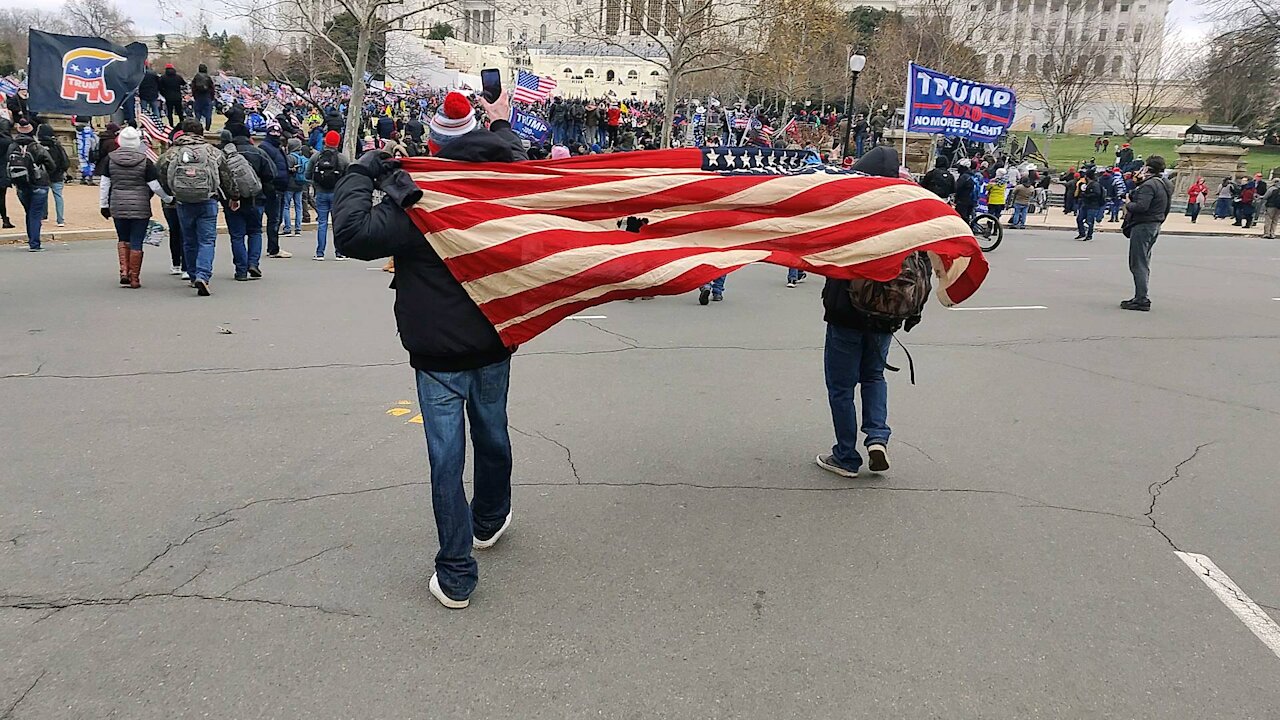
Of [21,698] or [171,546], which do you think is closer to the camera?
[21,698]

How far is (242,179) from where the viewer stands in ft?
32.4

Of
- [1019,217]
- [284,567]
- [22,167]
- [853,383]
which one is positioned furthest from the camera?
[1019,217]

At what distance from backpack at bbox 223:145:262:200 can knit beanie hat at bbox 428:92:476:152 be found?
7.32 meters

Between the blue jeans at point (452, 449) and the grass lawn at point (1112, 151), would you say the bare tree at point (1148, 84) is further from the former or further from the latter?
the blue jeans at point (452, 449)

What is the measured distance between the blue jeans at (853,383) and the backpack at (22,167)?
11771 mm

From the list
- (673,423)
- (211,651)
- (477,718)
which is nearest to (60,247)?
(673,423)

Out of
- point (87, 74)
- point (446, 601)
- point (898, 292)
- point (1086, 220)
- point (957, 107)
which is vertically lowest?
point (446, 601)

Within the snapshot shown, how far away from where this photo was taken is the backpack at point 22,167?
11.9 metres

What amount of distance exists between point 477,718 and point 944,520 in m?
2.58

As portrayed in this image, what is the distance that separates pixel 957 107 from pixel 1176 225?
15.2 metres

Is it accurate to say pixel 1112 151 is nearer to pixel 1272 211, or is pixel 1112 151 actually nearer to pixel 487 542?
pixel 1272 211

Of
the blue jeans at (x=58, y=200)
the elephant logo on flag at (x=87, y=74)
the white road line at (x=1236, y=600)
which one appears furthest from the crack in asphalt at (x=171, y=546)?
the elephant logo on flag at (x=87, y=74)

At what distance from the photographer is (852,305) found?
4.55 meters

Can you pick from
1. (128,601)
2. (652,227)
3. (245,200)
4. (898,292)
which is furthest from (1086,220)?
(128,601)
